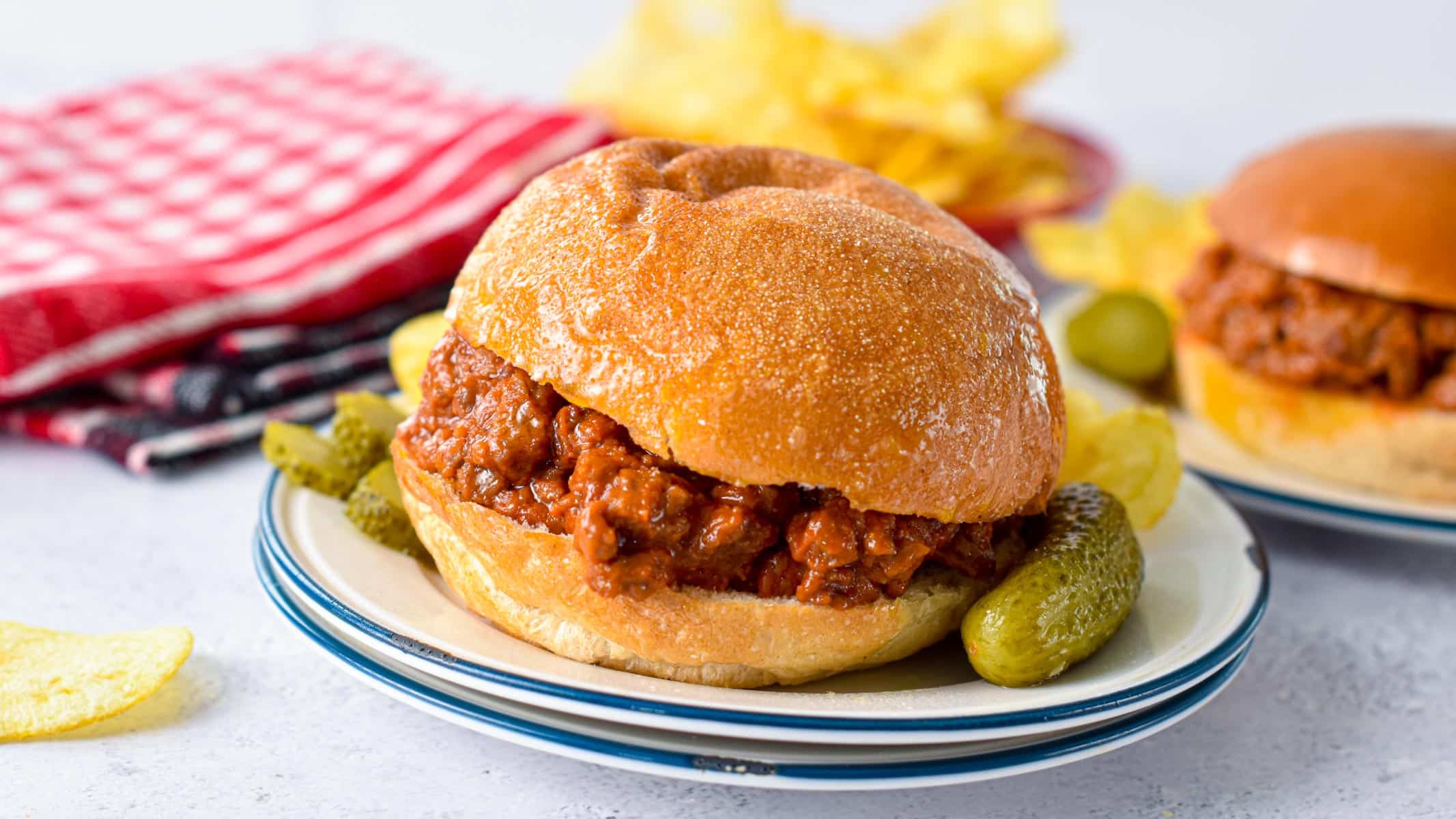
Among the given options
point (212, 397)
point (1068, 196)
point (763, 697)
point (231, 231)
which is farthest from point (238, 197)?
point (763, 697)

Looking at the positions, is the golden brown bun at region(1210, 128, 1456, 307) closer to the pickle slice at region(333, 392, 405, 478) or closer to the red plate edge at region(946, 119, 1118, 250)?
the red plate edge at region(946, 119, 1118, 250)

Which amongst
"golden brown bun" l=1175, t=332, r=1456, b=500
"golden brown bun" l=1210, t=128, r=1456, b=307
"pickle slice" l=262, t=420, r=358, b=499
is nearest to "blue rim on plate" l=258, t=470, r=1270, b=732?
"pickle slice" l=262, t=420, r=358, b=499

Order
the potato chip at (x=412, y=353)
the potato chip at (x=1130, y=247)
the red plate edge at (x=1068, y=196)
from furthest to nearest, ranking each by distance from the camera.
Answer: the red plate edge at (x=1068, y=196)
the potato chip at (x=1130, y=247)
the potato chip at (x=412, y=353)

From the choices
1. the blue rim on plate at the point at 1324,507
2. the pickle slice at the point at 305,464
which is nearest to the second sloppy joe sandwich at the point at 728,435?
the pickle slice at the point at 305,464

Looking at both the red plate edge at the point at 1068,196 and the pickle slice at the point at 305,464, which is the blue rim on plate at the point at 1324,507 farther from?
the pickle slice at the point at 305,464

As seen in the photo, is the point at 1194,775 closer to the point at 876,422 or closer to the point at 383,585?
the point at 876,422

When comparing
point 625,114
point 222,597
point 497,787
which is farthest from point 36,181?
point 497,787
